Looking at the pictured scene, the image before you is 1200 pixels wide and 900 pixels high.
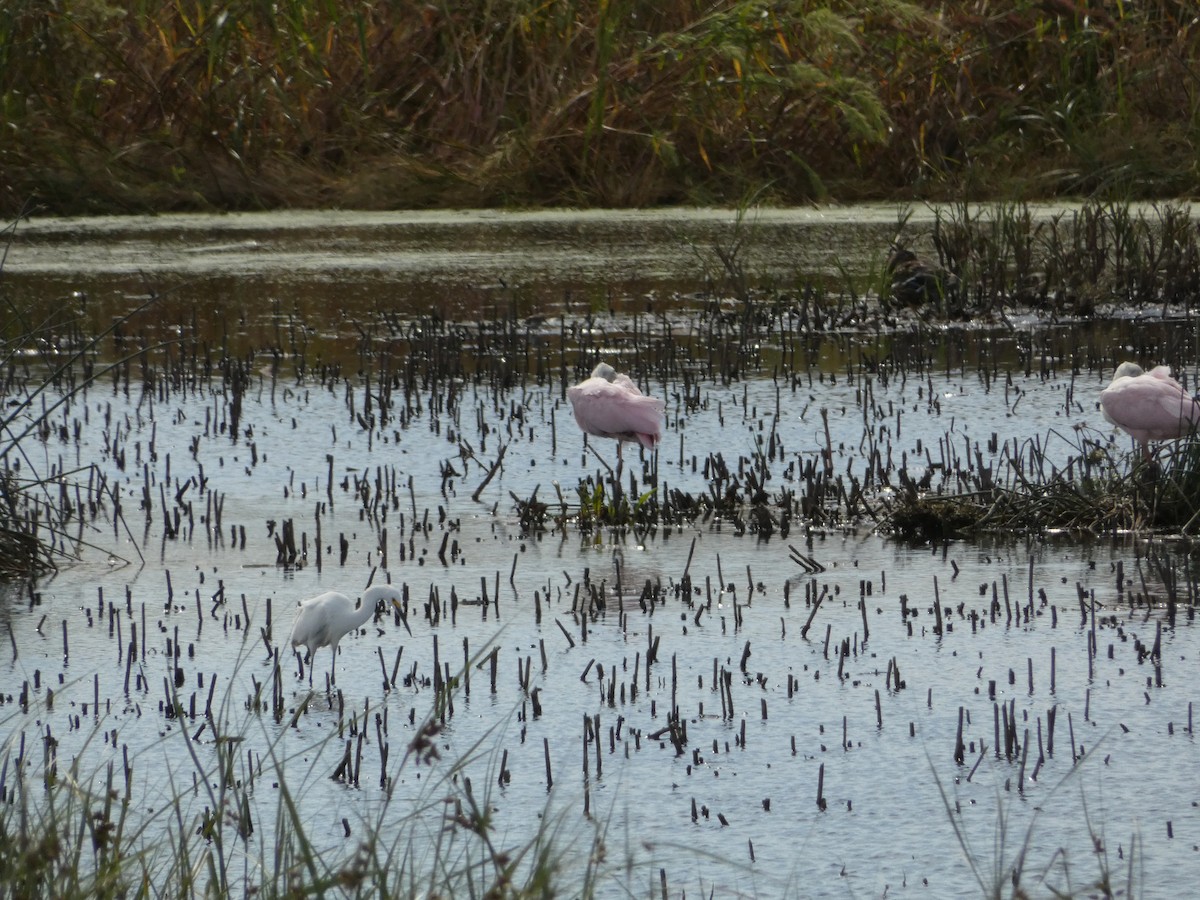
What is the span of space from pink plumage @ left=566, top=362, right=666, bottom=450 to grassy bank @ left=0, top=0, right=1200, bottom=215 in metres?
8.08

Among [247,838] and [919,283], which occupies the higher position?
[919,283]

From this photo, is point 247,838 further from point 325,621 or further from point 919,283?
point 919,283

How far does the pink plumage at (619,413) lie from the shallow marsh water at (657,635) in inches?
10.0

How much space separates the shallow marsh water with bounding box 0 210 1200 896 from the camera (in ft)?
10.2

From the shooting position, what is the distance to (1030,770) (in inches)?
131

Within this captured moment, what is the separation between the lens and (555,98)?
564 inches

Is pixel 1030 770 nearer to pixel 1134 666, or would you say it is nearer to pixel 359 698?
pixel 1134 666

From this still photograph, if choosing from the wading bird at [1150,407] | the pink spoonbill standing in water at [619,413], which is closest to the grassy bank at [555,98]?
the pink spoonbill standing in water at [619,413]

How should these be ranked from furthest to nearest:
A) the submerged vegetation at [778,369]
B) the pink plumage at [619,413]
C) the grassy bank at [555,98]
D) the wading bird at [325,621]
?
the grassy bank at [555,98]
the pink plumage at [619,413]
the submerged vegetation at [778,369]
the wading bird at [325,621]

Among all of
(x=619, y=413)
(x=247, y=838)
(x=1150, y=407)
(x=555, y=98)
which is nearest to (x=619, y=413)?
(x=619, y=413)

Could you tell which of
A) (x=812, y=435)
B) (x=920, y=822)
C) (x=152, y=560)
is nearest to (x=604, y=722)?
(x=920, y=822)

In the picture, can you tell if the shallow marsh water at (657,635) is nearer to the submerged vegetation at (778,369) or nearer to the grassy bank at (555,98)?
the submerged vegetation at (778,369)

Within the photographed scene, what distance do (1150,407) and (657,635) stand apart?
5.81 ft

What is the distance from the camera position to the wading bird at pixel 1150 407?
208 inches
